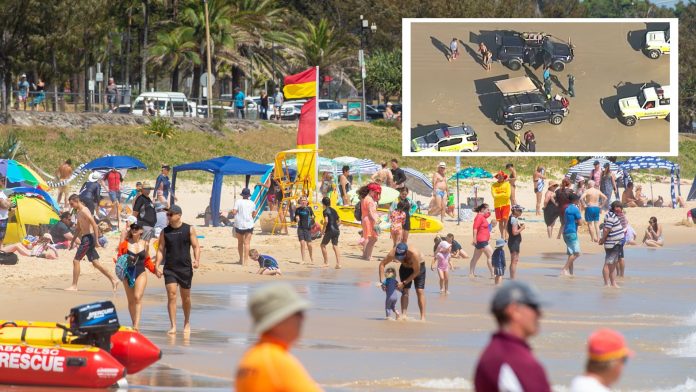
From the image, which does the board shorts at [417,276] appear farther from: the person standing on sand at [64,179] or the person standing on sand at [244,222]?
the person standing on sand at [64,179]

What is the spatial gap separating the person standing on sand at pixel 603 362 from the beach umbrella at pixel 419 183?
84.1 ft

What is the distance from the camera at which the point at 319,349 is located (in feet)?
41.1

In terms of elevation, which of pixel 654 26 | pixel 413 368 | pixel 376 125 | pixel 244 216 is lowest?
pixel 413 368

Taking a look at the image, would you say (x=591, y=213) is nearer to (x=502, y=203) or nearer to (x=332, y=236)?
(x=502, y=203)

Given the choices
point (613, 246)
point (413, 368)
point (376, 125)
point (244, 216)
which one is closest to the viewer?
point (413, 368)

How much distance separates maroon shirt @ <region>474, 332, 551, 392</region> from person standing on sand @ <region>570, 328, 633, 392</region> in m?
0.21

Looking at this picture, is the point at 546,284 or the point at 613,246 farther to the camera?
the point at 546,284

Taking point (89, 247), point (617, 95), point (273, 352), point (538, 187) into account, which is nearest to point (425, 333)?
point (89, 247)

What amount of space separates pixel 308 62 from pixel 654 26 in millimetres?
17568

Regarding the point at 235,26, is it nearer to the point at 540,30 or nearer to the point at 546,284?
the point at 540,30

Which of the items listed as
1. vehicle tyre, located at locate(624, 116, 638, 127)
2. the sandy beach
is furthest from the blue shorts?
vehicle tyre, located at locate(624, 116, 638, 127)

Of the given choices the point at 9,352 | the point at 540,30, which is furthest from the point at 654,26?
the point at 9,352

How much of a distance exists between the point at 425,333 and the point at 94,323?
475cm

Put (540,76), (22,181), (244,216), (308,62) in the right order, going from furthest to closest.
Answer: (308,62)
(540,76)
(22,181)
(244,216)
